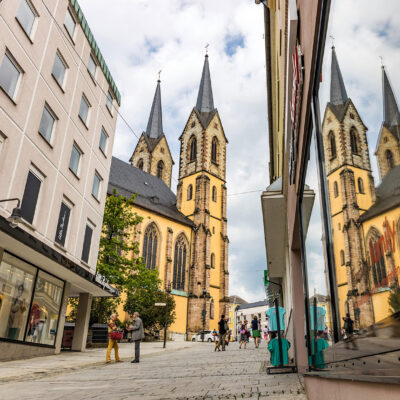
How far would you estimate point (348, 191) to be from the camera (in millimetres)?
1732

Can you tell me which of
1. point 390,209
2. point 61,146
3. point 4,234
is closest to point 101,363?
point 4,234

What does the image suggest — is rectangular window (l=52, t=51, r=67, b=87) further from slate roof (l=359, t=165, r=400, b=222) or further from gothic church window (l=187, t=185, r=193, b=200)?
gothic church window (l=187, t=185, r=193, b=200)

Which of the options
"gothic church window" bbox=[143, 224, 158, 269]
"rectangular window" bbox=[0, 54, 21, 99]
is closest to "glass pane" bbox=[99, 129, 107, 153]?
"rectangular window" bbox=[0, 54, 21, 99]

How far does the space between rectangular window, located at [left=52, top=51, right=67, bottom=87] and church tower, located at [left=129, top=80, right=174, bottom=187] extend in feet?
147

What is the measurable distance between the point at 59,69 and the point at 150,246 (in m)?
30.2

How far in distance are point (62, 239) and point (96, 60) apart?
8.55m

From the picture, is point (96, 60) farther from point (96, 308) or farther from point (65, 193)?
point (96, 308)

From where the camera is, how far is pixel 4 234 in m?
9.84

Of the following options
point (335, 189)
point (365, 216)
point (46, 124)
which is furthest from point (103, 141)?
A: point (365, 216)

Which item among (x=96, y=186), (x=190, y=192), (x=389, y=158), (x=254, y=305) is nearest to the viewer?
(x=389, y=158)

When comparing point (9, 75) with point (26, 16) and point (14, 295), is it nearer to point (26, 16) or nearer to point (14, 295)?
point (26, 16)

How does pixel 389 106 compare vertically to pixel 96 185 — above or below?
below

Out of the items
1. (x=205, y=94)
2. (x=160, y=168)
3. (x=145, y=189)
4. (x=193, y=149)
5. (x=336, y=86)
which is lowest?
(x=336, y=86)

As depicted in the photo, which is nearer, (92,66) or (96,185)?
(92,66)
